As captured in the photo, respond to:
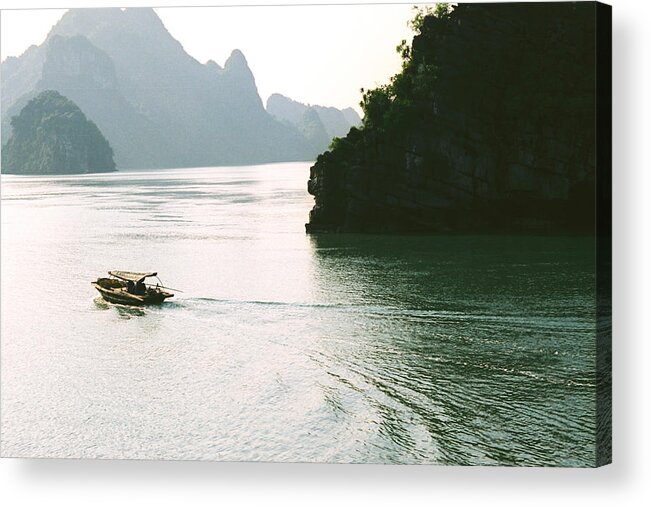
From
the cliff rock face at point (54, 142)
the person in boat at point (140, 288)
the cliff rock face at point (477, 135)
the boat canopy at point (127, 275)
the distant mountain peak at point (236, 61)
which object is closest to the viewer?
the cliff rock face at point (477, 135)

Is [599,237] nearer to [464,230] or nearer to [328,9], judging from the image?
[328,9]

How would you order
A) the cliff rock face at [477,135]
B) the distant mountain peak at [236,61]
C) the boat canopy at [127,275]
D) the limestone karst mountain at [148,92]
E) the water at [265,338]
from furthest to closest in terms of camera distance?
the boat canopy at [127,275] → the distant mountain peak at [236,61] → the limestone karst mountain at [148,92] → the cliff rock face at [477,135] → the water at [265,338]

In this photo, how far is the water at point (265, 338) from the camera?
7.45 m

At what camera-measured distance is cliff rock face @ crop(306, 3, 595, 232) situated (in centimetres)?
801

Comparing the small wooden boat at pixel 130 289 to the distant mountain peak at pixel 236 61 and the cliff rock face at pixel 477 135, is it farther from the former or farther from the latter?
the distant mountain peak at pixel 236 61

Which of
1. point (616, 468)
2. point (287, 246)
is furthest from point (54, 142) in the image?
point (616, 468)

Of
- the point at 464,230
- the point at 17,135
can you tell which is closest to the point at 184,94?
the point at 17,135

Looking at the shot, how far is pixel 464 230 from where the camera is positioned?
1156 centimetres

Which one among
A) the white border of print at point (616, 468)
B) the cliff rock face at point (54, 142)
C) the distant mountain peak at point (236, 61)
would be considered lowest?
the white border of print at point (616, 468)

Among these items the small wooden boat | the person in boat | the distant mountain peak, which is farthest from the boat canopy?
the distant mountain peak

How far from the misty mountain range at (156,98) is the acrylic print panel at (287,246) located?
A: 0.03 meters

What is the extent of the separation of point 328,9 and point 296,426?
3867 mm

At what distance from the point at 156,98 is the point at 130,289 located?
7.53ft

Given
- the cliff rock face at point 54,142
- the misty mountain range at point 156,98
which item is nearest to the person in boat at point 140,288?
the cliff rock face at point 54,142
